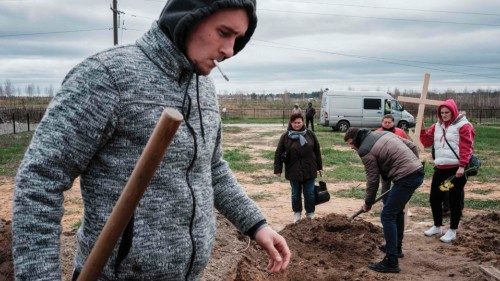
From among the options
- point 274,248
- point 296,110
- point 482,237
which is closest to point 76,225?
point 482,237

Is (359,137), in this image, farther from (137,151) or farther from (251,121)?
(251,121)

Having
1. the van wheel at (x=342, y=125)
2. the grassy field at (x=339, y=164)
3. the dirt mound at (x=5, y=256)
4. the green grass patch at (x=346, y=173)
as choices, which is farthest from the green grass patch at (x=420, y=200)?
the van wheel at (x=342, y=125)

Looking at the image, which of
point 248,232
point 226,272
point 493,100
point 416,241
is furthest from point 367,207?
point 493,100

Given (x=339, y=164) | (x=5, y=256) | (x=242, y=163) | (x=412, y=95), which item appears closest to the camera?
(x=5, y=256)

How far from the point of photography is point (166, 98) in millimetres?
1375

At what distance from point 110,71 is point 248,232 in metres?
0.82

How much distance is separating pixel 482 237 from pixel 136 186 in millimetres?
7183

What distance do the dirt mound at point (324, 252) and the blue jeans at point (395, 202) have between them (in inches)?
19.6

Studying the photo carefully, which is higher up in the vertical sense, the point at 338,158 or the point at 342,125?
the point at 342,125

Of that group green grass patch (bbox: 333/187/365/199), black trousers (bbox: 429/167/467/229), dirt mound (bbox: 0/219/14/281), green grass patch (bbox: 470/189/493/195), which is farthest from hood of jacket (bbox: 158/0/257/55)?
green grass patch (bbox: 470/189/493/195)

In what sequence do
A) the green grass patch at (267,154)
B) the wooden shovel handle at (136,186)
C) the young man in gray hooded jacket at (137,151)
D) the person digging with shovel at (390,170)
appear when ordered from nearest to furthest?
1. the wooden shovel handle at (136,186)
2. the young man in gray hooded jacket at (137,151)
3. the person digging with shovel at (390,170)
4. the green grass patch at (267,154)

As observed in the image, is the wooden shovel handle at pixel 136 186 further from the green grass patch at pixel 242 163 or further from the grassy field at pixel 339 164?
the green grass patch at pixel 242 163

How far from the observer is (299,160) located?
25.5 ft

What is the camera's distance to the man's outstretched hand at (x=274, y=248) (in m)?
1.70
